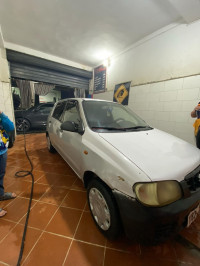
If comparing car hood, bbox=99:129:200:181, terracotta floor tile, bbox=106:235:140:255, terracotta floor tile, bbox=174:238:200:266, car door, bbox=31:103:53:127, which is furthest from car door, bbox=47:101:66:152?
car door, bbox=31:103:53:127

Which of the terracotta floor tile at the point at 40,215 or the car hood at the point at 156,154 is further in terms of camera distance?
the terracotta floor tile at the point at 40,215

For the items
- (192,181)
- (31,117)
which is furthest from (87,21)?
(31,117)

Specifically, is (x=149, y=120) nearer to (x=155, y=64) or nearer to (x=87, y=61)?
(x=155, y=64)

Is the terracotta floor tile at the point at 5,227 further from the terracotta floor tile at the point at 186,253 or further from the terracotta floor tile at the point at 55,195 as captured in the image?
the terracotta floor tile at the point at 186,253

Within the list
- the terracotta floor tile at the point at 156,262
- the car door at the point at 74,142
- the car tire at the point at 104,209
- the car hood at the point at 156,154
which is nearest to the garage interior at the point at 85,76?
the terracotta floor tile at the point at 156,262

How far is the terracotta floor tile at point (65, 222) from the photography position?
127 centimetres

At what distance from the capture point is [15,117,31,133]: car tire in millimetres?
5598

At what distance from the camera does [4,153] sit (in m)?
1.45

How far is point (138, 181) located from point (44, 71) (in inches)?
234

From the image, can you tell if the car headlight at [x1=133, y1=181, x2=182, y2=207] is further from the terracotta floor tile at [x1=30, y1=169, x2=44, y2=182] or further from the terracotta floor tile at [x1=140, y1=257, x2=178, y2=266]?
the terracotta floor tile at [x1=30, y1=169, x2=44, y2=182]

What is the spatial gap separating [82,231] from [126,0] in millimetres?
4124

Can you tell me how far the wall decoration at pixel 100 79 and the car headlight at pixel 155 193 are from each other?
17.2 ft

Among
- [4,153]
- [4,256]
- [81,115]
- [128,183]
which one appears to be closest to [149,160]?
[128,183]

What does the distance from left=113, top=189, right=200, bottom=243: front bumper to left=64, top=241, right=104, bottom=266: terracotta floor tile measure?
1.34 feet
